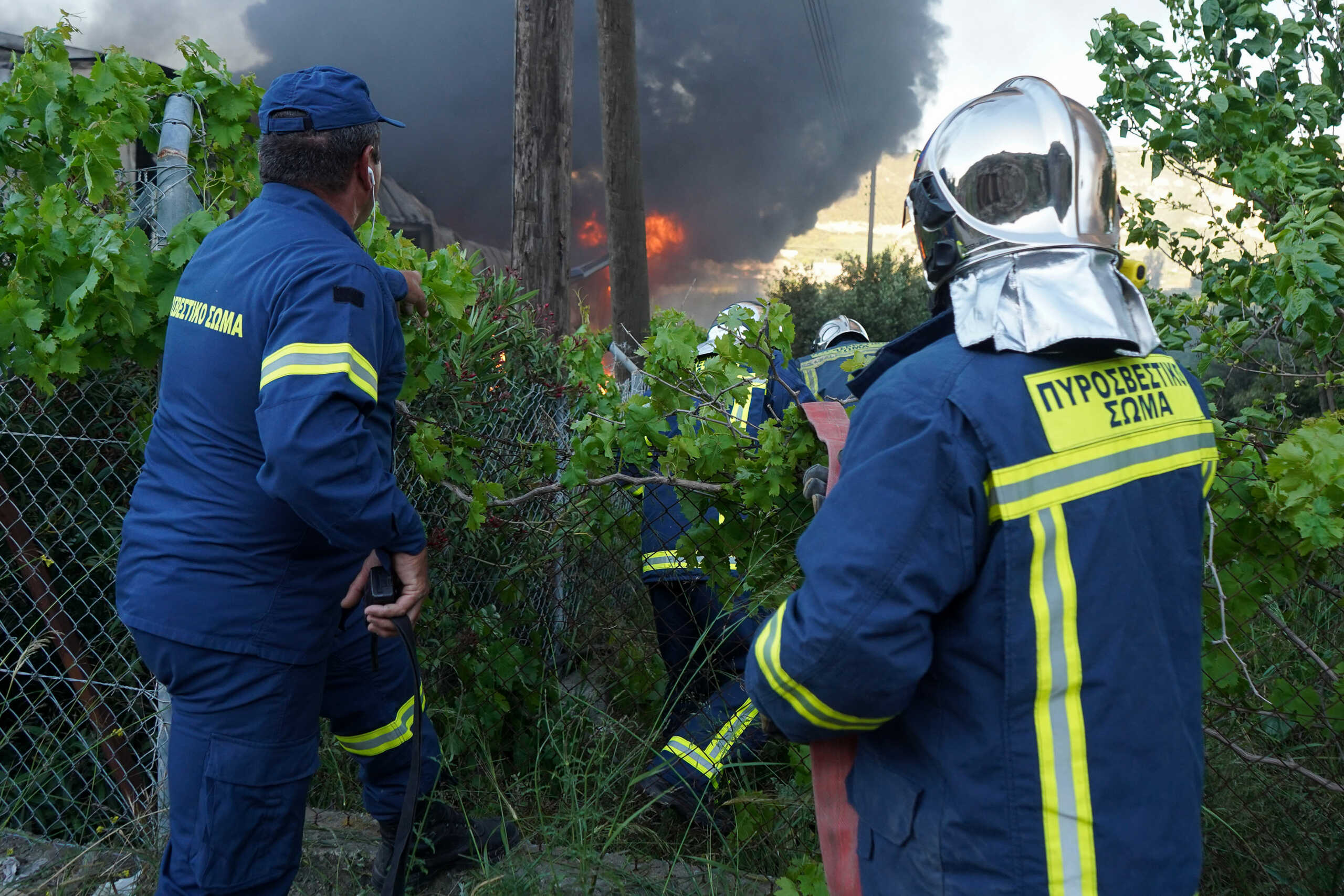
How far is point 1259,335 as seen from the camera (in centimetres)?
258

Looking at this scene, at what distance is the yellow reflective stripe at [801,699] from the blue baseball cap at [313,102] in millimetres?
1477

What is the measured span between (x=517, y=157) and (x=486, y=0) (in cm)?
978

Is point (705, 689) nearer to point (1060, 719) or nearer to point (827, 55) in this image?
point (1060, 719)

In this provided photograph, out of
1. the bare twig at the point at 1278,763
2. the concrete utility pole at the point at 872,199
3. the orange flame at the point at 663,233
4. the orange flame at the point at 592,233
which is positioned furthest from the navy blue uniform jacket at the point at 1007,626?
the concrete utility pole at the point at 872,199

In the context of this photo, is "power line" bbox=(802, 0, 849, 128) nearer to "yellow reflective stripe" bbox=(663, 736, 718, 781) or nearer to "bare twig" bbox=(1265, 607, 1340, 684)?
"yellow reflective stripe" bbox=(663, 736, 718, 781)

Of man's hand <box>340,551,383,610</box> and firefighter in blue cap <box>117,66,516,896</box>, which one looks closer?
firefighter in blue cap <box>117,66,516,896</box>

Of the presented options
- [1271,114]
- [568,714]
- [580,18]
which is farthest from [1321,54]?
[580,18]

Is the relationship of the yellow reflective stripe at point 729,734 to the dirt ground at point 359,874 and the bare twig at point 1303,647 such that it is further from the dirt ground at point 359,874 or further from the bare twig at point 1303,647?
the bare twig at point 1303,647

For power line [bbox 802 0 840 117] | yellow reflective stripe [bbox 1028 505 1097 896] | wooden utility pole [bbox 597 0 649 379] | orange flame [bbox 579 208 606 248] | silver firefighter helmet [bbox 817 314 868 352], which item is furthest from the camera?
power line [bbox 802 0 840 117]

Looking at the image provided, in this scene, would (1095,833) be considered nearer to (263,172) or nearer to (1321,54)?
(263,172)

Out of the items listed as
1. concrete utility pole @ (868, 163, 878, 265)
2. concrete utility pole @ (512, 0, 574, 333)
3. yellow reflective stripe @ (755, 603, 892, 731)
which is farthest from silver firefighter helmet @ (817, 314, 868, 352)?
concrete utility pole @ (868, 163, 878, 265)

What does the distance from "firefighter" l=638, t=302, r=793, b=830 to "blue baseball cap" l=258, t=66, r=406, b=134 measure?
38.7 inches

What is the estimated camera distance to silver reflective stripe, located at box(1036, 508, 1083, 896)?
1115 millimetres

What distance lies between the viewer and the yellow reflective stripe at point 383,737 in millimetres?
2170
